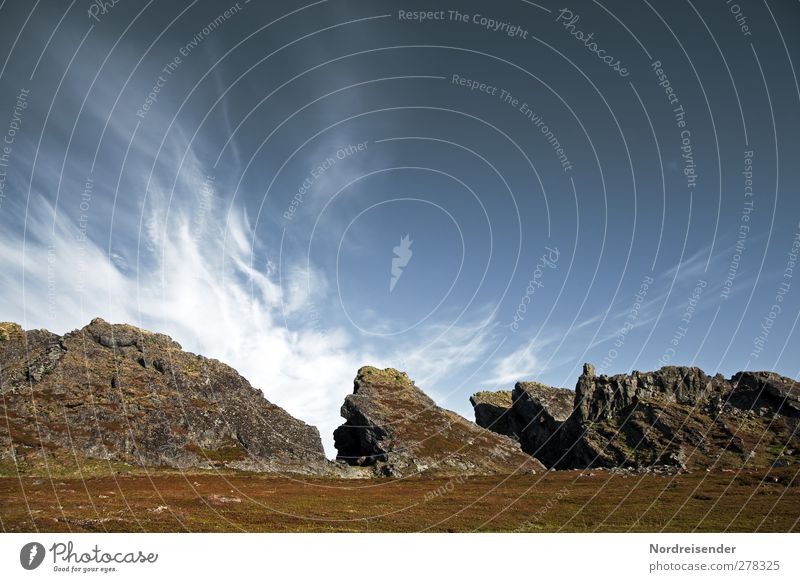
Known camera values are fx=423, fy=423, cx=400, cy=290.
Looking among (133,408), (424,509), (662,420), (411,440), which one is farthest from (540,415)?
(133,408)

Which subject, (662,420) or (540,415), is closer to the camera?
(662,420)

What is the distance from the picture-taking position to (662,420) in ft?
483

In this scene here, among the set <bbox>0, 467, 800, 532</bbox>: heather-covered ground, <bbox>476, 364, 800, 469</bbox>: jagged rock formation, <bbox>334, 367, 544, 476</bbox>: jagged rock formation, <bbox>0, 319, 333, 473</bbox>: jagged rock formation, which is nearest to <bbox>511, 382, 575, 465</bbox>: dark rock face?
<bbox>476, 364, 800, 469</bbox>: jagged rock formation

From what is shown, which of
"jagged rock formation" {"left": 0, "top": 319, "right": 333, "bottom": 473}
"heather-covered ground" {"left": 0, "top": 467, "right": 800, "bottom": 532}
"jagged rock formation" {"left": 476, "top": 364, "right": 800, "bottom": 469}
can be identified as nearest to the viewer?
"heather-covered ground" {"left": 0, "top": 467, "right": 800, "bottom": 532}

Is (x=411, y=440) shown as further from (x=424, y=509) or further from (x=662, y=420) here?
(x=662, y=420)

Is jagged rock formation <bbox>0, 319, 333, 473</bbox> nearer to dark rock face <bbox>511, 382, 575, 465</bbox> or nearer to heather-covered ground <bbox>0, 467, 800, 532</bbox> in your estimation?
heather-covered ground <bbox>0, 467, 800, 532</bbox>

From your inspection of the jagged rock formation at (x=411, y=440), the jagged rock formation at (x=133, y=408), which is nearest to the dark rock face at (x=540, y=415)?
the jagged rock formation at (x=411, y=440)

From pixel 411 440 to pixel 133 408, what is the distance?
7836 centimetres

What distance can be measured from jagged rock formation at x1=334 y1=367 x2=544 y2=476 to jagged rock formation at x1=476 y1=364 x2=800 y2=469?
96.3 ft

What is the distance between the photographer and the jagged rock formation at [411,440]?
11875 centimetres

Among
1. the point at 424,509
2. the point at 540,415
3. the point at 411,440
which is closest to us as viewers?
the point at 424,509

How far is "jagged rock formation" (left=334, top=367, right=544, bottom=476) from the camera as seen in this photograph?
390 ft
